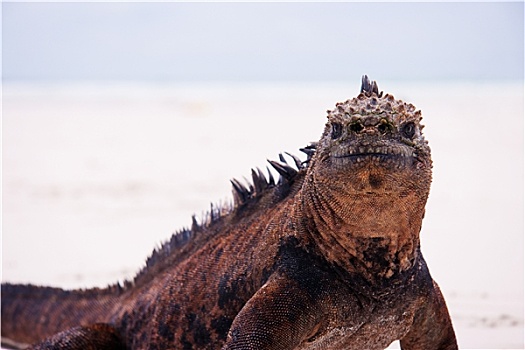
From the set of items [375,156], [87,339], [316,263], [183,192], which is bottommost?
[87,339]

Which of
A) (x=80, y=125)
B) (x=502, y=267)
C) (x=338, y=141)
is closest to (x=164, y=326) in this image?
(x=338, y=141)

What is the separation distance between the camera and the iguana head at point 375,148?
351 centimetres

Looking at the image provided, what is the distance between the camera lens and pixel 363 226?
3.84 m

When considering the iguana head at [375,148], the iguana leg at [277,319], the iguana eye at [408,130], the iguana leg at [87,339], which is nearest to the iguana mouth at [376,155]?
the iguana head at [375,148]

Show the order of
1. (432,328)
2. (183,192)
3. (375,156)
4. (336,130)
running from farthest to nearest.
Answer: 1. (183,192)
2. (432,328)
3. (336,130)
4. (375,156)

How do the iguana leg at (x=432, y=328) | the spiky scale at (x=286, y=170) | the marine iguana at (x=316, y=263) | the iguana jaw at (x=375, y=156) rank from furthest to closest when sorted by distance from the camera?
the spiky scale at (x=286, y=170) → the iguana leg at (x=432, y=328) → the marine iguana at (x=316, y=263) → the iguana jaw at (x=375, y=156)

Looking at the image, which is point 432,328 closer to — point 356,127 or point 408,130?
point 408,130

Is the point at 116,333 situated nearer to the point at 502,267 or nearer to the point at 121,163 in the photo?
the point at 502,267

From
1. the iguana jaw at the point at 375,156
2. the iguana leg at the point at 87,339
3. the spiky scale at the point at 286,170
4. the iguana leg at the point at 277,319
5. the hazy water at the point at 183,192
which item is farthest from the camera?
the hazy water at the point at 183,192

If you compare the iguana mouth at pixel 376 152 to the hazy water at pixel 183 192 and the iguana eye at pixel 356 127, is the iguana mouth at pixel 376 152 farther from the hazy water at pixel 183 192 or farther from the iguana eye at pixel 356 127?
the hazy water at pixel 183 192

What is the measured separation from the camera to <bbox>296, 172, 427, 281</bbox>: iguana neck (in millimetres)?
3684

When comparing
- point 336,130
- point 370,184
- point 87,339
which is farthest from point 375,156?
point 87,339

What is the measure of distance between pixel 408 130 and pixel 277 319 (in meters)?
1.01

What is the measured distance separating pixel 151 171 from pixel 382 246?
492 inches
